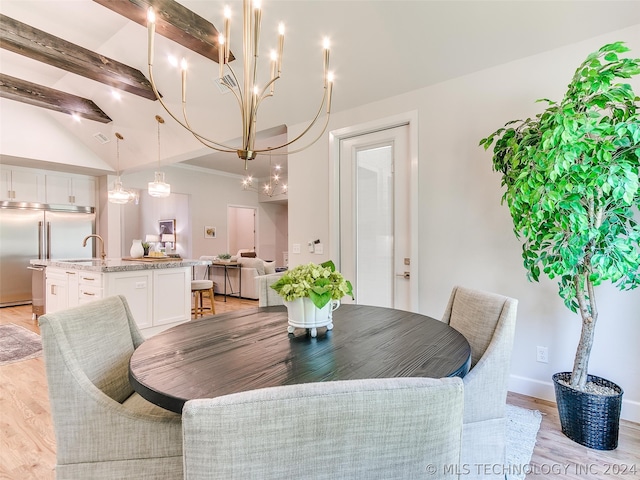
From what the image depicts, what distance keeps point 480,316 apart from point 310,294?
0.86 metres

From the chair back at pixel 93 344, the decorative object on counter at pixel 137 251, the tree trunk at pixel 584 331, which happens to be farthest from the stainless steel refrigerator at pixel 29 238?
the tree trunk at pixel 584 331

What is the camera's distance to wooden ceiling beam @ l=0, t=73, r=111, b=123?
4.23 metres

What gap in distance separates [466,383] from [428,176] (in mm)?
1974

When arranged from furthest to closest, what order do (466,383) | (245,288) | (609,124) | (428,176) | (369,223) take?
(245,288), (369,223), (428,176), (609,124), (466,383)

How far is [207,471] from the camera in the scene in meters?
0.56

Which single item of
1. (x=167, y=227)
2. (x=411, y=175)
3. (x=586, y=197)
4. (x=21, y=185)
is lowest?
(x=586, y=197)

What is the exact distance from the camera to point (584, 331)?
77.0 inches

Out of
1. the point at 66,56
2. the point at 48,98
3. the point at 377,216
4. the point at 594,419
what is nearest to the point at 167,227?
the point at 48,98

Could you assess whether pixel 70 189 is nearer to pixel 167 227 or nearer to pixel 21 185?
pixel 21 185

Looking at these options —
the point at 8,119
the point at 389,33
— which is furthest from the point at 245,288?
the point at 389,33

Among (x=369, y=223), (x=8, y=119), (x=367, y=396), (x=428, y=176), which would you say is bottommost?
(x=367, y=396)

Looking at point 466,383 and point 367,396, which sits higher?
point 367,396

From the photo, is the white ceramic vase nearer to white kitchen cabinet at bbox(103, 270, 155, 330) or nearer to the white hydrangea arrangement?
the white hydrangea arrangement

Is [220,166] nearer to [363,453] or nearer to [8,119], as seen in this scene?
[8,119]
